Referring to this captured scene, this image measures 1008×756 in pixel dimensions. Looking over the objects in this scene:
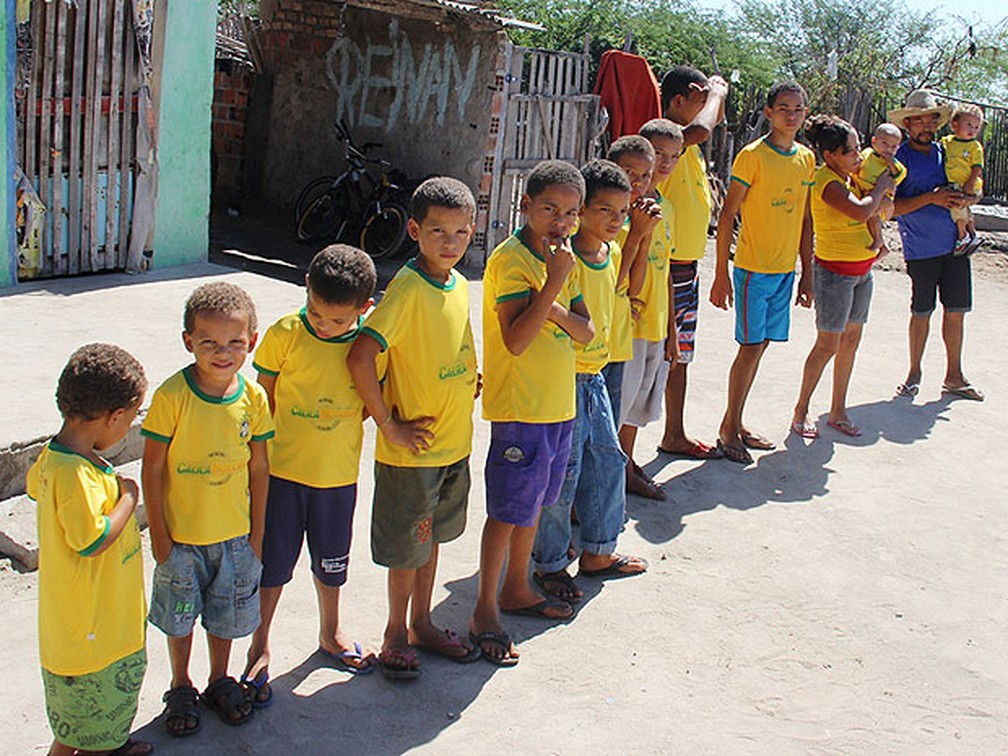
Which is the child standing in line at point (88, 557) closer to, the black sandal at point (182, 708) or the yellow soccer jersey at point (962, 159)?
Result: the black sandal at point (182, 708)

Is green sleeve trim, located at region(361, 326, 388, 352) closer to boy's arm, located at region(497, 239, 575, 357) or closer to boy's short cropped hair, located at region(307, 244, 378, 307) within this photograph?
boy's short cropped hair, located at region(307, 244, 378, 307)

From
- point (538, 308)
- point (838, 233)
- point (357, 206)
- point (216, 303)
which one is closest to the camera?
point (216, 303)

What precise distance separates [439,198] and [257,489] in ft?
3.45

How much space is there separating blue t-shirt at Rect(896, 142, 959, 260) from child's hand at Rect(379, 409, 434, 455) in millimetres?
4884

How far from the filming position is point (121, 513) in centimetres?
282

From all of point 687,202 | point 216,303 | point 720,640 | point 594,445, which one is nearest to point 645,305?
point 687,202

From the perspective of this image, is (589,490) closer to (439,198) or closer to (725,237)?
(439,198)

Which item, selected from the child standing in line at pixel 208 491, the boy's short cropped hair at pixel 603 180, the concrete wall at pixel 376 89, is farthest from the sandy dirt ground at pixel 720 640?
the concrete wall at pixel 376 89

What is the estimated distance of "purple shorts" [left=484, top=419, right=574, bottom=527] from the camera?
12.6 feet

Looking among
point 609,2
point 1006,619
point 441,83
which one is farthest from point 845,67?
point 1006,619

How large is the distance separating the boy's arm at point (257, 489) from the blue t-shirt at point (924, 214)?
5373 millimetres

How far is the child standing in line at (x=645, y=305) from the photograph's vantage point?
458cm

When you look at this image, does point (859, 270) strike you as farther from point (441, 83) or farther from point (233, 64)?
point (233, 64)

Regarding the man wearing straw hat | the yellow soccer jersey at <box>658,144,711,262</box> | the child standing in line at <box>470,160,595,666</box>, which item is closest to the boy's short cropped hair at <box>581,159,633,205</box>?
the child standing in line at <box>470,160,595,666</box>
